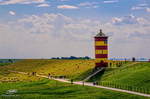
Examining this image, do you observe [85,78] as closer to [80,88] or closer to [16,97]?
[80,88]

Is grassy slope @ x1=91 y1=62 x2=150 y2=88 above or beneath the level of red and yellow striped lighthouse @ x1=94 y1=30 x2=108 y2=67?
beneath

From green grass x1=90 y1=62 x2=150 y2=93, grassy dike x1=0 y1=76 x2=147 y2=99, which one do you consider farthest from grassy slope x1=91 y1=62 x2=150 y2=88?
grassy dike x1=0 y1=76 x2=147 y2=99

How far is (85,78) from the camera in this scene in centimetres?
10138

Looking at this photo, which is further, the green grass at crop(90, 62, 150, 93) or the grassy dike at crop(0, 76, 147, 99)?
the green grass at crop(90, 62, 150, 93)

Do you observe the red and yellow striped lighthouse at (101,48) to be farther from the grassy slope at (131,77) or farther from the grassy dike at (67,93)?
the grassy dike at (67,93)

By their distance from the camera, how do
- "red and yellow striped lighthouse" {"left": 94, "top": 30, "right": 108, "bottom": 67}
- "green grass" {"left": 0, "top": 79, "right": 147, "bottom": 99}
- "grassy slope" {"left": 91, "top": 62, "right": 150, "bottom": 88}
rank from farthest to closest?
1. "red and yellow striped lighthouse" {"left": 94, "top": 30, "right": 108, "bottom": 67}
2. "grassy slope" {"left": 91, "top": 62, "right": 150, "bottom": 88}
3. "green grass" {"left": 0, "top": 79, "right": 147, "bottom": 99}

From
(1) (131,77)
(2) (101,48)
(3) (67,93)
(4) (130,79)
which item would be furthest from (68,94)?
(2) (101,48)

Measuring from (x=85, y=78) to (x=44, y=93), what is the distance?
25812mm

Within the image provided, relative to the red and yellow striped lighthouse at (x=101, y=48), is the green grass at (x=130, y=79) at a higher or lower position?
lower

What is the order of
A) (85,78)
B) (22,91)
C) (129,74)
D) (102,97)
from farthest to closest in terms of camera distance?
(85,78), (129,74), (22,91), (102,97)

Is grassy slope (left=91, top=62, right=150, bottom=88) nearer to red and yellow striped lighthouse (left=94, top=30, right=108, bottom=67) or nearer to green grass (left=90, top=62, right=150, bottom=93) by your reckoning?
green grass (left=90, top=62, right=150, bottom=93)

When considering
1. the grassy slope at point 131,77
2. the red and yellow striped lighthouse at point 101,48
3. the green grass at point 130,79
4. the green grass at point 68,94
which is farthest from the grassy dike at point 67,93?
the red and yellow striped lighthouse at point 101,48

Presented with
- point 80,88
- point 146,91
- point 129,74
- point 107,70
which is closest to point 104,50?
point 107,70

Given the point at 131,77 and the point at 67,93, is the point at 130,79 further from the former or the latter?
the point at 67,93
